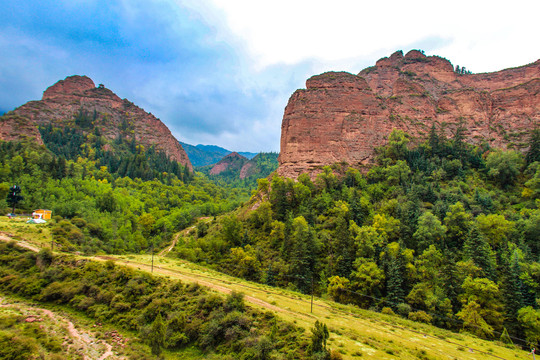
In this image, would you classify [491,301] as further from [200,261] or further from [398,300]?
[200,261]

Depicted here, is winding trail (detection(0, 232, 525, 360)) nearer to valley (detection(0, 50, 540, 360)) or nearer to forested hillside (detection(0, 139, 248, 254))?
valley (detection(0, 50, 540, 360))

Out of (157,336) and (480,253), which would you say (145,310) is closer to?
(157,336)

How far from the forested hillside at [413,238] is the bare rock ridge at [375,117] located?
4860mm

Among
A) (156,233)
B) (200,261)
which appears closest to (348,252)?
(200,261)

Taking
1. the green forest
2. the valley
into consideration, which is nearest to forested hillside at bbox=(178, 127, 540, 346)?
the valley

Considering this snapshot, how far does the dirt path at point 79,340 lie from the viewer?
21.2m

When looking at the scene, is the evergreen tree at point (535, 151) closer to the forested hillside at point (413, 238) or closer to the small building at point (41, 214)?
the forested hillside at point (413, 238)

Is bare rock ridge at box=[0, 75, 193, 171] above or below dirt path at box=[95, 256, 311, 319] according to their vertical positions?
above

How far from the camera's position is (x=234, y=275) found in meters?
40.4

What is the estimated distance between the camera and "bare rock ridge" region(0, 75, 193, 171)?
114 metres

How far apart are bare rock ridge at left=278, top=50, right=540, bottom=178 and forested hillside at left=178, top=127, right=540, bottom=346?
486cm

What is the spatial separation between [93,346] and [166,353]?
666 cm

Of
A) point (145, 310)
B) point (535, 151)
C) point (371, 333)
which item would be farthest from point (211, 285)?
point (535, 151)

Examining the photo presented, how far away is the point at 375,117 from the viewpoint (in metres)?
64.3
